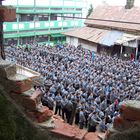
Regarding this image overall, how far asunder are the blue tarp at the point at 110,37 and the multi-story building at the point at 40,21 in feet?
15.4

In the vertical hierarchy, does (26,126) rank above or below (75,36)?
above

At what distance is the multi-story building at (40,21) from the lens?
33156 mm

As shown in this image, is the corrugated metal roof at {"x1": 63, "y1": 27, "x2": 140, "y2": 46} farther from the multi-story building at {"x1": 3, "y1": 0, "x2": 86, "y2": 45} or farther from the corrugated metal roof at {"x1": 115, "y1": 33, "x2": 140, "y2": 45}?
the multi-story building at {"x1": 3, "y1": 0, "x2": 86, "y2": 45}

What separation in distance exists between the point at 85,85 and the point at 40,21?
23174 millimetres

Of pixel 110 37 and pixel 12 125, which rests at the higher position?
pixel 12 125

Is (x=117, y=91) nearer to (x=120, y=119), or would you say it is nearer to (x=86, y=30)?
(x=120, y=119)

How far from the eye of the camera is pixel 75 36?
3183 centimetres

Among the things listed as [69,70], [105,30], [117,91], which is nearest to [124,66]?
[69,70]

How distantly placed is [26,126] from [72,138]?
5.30 ft

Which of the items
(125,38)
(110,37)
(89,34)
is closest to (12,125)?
(125,38)

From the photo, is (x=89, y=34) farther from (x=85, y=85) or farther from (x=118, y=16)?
(x=85, y=85)

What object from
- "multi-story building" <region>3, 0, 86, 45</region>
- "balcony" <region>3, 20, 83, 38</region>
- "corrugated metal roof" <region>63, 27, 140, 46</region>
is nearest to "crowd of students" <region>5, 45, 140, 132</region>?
"corrugated metal roof" <region>63, 27, 140, 46</region>

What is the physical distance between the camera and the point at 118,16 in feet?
96.6

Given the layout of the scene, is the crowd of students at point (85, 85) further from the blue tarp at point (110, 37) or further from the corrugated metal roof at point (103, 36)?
the corrugated metal roof at point (103, 36)
